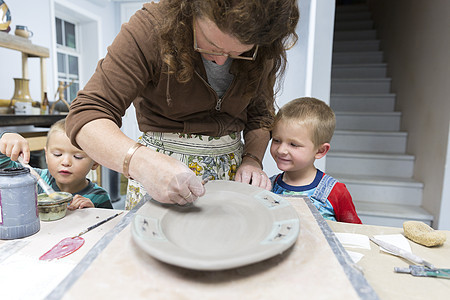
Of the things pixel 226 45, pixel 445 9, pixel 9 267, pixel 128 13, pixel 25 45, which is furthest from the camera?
pixel 128 13

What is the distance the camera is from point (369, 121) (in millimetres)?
3375

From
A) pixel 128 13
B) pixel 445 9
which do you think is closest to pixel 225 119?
pixel 445 9

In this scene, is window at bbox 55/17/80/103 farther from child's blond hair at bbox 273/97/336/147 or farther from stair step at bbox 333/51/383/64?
child's blond hair at bbox 273/97/336/147

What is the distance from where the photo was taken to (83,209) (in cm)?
98

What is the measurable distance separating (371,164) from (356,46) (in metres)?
1.99

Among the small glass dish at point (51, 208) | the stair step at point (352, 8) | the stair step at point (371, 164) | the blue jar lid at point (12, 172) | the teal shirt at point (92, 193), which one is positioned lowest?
the stair step at point (371, 164)

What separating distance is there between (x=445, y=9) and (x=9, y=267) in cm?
310

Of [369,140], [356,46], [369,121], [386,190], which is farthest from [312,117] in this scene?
[356,46]

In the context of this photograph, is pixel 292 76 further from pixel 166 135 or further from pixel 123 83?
pixel 123 83

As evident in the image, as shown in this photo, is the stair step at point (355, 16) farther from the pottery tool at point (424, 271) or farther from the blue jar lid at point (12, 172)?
the blue jar lid at point (12, 172)

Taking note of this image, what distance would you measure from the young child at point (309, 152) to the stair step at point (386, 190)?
1682 mm

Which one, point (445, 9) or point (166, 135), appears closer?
point (166, 135)

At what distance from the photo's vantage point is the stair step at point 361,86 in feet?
12.0

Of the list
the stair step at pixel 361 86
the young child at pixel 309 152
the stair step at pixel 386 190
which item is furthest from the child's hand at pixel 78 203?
the stair step at pixel 361 86
